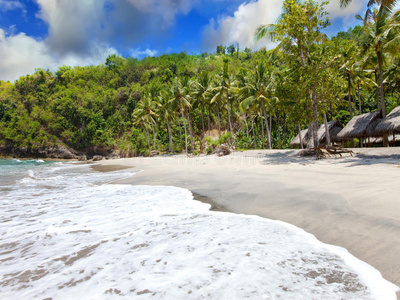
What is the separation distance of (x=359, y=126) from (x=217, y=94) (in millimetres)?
15166

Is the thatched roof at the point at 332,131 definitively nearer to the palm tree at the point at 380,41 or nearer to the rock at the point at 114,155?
the palm tree at the point at 380,41

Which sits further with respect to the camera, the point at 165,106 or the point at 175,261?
the point at 165,106

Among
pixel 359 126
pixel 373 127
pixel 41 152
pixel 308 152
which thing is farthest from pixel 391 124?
pixel 41 152

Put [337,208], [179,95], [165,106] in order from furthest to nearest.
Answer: [165,106], [179,95], [337,208]

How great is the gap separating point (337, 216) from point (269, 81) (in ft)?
78.9

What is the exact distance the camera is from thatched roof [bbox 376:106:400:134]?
54.6ft

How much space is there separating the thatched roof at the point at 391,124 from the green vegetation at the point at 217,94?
93cm

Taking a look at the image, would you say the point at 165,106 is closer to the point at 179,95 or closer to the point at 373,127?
the point at 179,95

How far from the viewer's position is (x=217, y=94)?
28203 mm

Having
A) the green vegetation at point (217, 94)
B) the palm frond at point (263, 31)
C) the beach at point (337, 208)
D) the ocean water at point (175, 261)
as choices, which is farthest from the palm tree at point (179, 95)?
the ocean water at point (175, 261)

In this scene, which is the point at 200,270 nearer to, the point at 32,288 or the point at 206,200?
the point at 32,288

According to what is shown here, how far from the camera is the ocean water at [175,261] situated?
1866 mm

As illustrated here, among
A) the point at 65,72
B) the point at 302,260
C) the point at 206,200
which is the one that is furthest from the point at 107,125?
the point at 302,260

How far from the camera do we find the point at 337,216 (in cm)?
337
